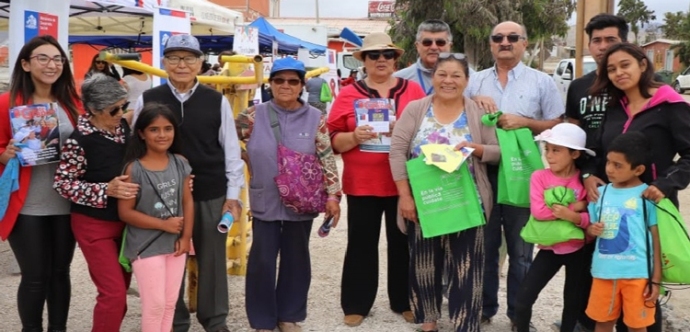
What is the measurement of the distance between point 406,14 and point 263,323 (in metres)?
19.2

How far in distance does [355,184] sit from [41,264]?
6.28 feet

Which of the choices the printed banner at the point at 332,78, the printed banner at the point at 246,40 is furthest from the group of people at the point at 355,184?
the printed banner at the point at 332,78

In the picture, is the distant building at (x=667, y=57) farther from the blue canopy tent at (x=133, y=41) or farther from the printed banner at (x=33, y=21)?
the printed banner at (x=33, y=21)

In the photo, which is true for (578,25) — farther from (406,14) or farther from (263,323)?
(406,14)

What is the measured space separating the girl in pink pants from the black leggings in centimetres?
46

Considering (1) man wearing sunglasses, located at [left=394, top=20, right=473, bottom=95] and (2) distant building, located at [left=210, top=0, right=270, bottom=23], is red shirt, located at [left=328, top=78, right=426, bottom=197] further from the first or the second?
(2) distant building, located at [left=210, top=0, right=270, bottom=23]

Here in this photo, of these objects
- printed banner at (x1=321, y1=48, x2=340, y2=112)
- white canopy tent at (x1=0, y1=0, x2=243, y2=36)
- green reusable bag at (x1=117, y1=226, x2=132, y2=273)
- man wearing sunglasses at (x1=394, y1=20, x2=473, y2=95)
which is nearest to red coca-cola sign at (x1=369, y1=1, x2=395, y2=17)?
printed banner at (x1=321, y1=48, x2=340, y2=112)

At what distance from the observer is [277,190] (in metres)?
4.29

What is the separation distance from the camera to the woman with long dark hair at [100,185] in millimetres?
3646

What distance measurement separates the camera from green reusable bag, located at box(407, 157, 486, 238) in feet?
13.6

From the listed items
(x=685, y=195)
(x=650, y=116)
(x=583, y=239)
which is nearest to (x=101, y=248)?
(x=583, y=239)

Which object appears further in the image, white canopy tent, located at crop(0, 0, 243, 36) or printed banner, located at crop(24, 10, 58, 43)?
white canopy tent, located at crop(0, 0, 243, 36)

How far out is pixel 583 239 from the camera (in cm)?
388

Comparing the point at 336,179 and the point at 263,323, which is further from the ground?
the point at 336,179
